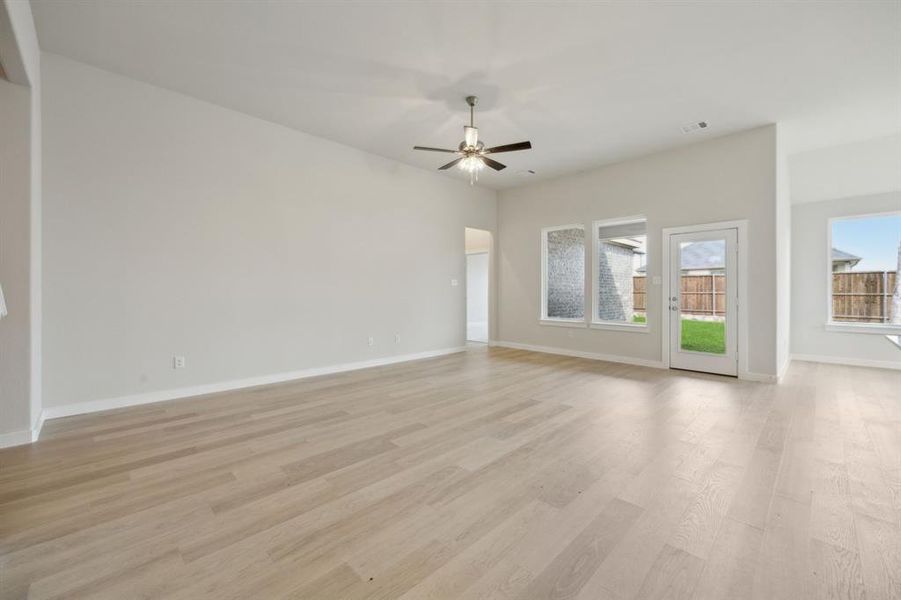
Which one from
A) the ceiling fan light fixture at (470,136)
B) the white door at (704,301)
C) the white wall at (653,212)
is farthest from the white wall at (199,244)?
the white door at (704,301)

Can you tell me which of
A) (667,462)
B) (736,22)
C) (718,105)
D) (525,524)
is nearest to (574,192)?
(718,105)

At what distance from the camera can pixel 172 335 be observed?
→ 4.07 m

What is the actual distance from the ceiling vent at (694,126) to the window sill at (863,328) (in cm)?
425

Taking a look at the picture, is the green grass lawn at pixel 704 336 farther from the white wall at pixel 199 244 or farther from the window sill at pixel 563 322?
the white wall at pixel 199 244

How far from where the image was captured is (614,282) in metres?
6.55

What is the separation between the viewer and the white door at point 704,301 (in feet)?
16.9

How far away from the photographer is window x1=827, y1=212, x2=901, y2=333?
577cm

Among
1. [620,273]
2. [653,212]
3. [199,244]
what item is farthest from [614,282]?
[199,244]

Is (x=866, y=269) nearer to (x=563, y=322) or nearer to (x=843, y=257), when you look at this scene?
(x=843, y=257)

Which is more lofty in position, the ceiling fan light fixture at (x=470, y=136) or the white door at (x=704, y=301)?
the ceiling fan light fixture at (x=470, y=136)

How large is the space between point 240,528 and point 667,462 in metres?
2.64

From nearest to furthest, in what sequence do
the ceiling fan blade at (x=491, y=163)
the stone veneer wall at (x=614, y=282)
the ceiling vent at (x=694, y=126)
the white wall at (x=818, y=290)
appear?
the ceiling fan blade at (x=491, y=163) < the ceiling vent at (x=694, y=126) < the white wall at (x=818, y=290) < the stone veneer wall at (x=614, y=282)

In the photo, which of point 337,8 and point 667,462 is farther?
point 337,8

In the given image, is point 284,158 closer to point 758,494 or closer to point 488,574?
point 488,574
